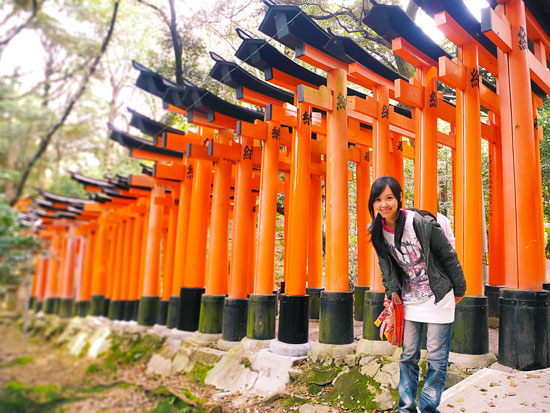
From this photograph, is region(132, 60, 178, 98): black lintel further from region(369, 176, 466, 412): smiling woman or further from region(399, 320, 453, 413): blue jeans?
region(399, 320, 453, 413): blue jeans

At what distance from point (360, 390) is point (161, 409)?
3.05 metres

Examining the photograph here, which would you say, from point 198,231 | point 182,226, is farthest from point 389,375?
point 182,226

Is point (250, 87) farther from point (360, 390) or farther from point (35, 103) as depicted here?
point (35, 103)

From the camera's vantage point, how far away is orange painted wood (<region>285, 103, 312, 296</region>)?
633 centimetres

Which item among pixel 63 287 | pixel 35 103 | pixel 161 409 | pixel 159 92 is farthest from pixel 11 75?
pixel 161 409

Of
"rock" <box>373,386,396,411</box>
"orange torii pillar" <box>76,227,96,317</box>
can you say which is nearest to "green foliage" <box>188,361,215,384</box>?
"rock" <box>373,386,396,411</box>

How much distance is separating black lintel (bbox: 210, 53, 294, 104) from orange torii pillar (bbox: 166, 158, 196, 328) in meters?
3.25

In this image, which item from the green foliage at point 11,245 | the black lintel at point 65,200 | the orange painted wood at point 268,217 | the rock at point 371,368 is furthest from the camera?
the black lintel at point 65,200

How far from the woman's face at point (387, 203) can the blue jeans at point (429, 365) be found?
84 centimetres

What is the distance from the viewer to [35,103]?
1722cm

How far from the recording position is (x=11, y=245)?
13.8 m

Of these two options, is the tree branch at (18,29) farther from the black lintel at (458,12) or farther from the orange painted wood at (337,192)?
the black lintel at (458,12)

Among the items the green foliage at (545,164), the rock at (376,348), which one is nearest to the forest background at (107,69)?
the green foliage at (545,164)

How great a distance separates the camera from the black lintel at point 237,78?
21.5 feet
